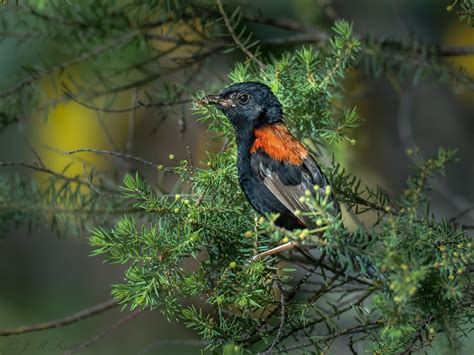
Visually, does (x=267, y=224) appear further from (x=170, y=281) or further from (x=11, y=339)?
(x=11, y=339)

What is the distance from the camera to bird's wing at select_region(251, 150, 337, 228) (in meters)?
3.33

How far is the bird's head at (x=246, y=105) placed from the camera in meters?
3.36

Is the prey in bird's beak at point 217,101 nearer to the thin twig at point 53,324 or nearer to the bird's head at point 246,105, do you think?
the bird's head at point 246,105

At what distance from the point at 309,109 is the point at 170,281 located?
1045mm

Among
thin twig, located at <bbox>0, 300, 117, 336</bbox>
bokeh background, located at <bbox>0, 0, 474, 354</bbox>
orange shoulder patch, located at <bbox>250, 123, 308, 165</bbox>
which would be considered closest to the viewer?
thin twig, located at <bbox>0, 300, 117, 336</bbox>

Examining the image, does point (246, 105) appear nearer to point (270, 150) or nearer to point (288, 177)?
point (270, 150)

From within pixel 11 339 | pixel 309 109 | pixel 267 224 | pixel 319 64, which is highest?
pixel 319 64

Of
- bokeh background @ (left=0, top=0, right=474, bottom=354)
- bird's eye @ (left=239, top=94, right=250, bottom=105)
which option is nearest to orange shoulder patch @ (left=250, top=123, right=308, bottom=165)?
bird's eye @ (left=239, top=94, right=250, bottom=105)

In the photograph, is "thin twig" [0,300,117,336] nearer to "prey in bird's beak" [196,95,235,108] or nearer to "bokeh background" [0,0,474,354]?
"prey in bird's beak" [196,95,235,108]

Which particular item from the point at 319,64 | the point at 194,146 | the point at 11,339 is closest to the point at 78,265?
the point at 194,146

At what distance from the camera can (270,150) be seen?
3.47 metres

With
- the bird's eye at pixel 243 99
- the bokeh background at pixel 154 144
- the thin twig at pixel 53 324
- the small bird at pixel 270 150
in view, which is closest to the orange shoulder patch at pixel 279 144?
the small bird at pixel 270 150

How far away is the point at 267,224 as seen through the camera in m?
2.05

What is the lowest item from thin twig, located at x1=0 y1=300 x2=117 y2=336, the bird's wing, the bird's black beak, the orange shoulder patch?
thin twig, located at x1=0 y1=300 x2=117 y2=336
